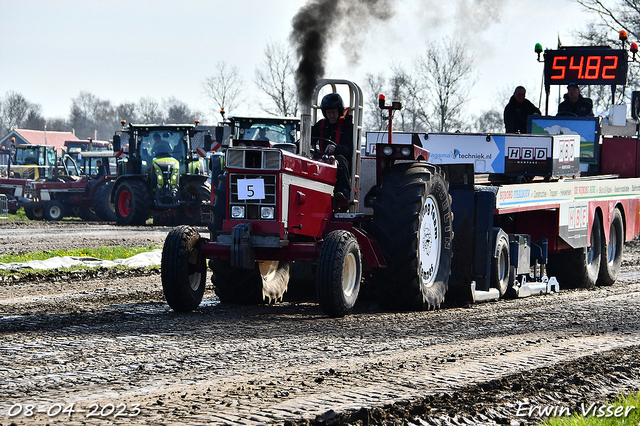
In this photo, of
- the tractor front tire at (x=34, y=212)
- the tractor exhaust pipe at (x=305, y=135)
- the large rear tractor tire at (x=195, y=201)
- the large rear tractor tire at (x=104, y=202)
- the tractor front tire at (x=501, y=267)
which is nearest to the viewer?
the tractor exhaust pipe at (x=305, y=135)

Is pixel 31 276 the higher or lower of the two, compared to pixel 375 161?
lower

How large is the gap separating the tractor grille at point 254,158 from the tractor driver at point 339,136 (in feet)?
3.59

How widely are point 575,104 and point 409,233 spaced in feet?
22.7

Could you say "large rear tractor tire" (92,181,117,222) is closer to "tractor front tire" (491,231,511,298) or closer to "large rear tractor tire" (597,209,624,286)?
"large rear tractor tire" (597,209,624,286)

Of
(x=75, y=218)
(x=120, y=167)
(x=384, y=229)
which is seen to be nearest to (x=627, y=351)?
(x=384, y=229)

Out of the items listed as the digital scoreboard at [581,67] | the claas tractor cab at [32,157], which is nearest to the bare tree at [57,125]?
the claas tractor cab at [32,157]

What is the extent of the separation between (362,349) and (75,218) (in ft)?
79.0

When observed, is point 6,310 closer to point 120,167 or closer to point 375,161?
point 375,161

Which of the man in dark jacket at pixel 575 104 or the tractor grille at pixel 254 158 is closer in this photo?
the tractor grille at pixel 254 158

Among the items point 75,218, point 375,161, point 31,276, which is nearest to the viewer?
point 375,161

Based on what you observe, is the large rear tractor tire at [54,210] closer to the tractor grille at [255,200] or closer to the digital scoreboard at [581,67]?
the digital scoreboard at [581,67]

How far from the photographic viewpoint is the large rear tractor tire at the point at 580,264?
1192 cm

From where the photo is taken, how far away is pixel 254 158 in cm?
771

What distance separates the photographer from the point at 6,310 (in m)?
8.28
